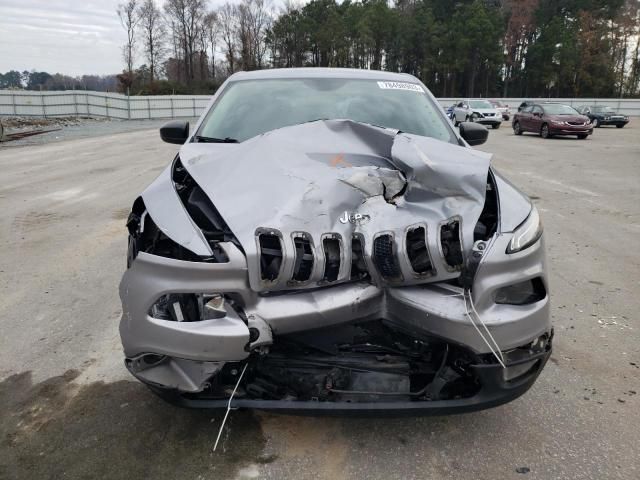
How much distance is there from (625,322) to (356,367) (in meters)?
2.49

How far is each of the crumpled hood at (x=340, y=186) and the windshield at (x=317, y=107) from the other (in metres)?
0.57

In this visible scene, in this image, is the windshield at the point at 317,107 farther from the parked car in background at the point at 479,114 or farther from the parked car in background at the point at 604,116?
the parked car in background at the point at 604,116

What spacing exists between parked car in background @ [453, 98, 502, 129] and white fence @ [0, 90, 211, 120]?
1525 cm

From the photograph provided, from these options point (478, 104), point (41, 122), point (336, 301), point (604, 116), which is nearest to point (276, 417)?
point (336, 301)

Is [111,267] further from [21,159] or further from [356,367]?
[21,159]

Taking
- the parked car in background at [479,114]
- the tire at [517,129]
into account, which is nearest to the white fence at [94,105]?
the parked car in background at [479,114]

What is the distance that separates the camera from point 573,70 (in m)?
57.8

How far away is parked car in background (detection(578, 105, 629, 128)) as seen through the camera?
29391mm

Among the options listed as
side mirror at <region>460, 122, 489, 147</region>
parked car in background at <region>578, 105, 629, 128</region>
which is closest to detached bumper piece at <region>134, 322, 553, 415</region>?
side mirror at <region>460, 122, 489, 147</region>

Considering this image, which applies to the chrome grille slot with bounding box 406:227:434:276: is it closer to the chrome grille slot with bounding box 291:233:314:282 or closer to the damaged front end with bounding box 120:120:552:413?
the damaged front end with bounding box 120:120:552:413

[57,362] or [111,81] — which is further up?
[111,81]

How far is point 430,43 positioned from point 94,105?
142 feet

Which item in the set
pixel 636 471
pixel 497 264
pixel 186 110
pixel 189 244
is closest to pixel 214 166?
pixel 189 244

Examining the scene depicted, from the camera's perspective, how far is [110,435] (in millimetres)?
2463
